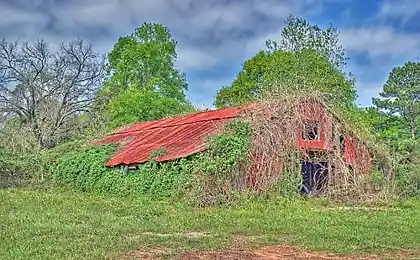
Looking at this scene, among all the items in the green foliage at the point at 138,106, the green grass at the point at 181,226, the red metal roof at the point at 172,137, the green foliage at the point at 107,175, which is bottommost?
the green grass at the point at 181,226

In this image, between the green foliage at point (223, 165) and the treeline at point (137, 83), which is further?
the treeline at point (137, 83)

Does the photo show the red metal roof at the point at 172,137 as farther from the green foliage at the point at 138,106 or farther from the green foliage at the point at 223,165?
the green foliage at the point at 138,106

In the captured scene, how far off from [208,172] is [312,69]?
59.4ft

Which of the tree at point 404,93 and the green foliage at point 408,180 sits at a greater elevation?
the tree at point 404,93

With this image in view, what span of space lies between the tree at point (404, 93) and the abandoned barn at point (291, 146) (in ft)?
63.2

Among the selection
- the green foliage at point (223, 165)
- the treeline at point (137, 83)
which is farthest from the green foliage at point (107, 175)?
the treeline at point (137, 83)

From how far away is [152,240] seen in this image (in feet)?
31.2

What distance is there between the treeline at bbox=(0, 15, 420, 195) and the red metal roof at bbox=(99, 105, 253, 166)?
663 centimetres

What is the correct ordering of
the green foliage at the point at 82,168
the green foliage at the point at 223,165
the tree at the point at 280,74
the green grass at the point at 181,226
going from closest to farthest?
the green grass at the point at 181,226
the green foliage at the point at 223,165
the green foliage at the point at 82,168
the tree at the point at 280,74

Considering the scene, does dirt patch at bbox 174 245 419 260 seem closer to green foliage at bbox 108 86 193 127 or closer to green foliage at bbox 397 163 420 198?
green foliage at bbox 397 163 420 198

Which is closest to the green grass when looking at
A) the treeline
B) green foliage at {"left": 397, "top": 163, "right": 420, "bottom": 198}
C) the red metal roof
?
the red metal roof

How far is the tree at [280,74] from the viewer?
31.0 metres

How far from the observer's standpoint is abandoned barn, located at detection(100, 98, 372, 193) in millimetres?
17516

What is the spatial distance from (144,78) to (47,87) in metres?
6.62
